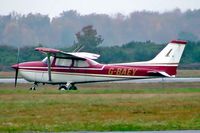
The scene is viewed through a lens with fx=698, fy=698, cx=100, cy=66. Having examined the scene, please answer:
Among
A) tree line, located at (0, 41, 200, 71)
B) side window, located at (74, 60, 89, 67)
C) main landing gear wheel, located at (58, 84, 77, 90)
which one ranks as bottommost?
main landing gear wheel, located at (58, 84, 77, 90)

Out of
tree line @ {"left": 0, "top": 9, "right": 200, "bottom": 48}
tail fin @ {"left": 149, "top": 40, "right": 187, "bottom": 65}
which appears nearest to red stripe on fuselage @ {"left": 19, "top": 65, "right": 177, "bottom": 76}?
tail fin @ {"left": 149, "top": 40, "right": 187, "bottom": 65}

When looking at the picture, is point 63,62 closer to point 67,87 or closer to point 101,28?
point 67,87

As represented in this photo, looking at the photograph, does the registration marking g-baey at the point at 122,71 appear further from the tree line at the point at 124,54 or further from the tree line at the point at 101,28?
the tree line at the point at 101,28

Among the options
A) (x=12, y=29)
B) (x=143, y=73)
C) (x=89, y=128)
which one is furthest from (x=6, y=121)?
(x=12, y=29)

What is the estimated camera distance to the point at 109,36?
103 m

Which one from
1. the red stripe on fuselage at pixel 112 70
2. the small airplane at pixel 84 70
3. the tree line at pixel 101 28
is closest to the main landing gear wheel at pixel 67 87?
the small airplane at pixel 84 70

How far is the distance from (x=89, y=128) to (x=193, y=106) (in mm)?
6871

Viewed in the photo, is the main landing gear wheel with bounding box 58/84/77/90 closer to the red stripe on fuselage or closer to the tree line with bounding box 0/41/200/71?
the red stripe on fuselage

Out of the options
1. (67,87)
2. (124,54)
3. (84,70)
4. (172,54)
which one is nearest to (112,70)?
(84,70)

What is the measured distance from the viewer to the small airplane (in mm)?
36344

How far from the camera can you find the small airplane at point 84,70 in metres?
36.3

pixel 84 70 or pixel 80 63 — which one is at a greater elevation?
pixel 80 63

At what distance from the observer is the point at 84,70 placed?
3653cm

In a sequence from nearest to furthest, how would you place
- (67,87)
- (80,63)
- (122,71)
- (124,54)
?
(67,87) → (122,71) → (80,63) → (124,54)
